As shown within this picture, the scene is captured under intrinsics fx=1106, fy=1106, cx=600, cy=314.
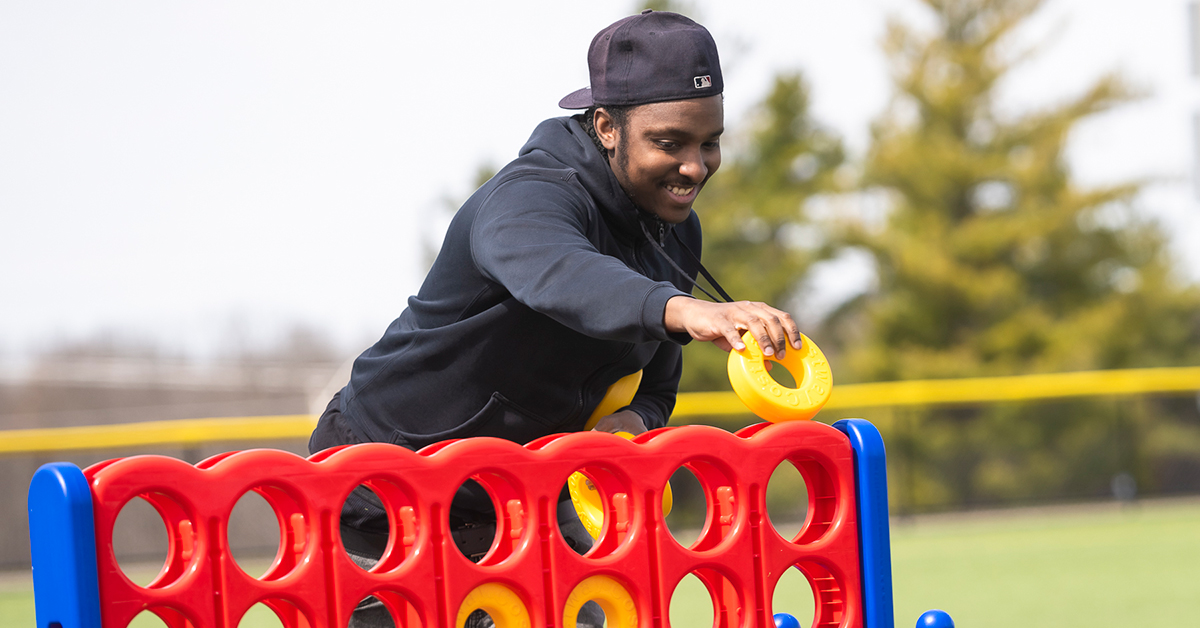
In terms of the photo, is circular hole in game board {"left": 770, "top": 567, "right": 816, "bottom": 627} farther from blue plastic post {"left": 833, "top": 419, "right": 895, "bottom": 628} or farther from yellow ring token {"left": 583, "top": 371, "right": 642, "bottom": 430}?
blue plastic post {"left": 833, "top": 419, "right": 895, "bottom": 628}

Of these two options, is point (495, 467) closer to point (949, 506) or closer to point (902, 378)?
point (949, 506)

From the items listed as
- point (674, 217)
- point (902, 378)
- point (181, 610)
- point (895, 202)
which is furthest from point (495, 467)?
point (895, 202)

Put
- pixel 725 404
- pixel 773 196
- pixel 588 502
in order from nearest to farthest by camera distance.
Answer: pixel 588 502
pixel 725 404
pixel 773 196

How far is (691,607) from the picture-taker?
21.5 ft

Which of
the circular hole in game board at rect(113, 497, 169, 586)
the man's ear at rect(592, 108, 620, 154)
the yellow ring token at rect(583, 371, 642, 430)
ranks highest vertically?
the man's ear at rect(592, 108, 620, 154)

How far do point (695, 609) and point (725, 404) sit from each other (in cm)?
504

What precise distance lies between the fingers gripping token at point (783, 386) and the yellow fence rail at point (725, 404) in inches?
325

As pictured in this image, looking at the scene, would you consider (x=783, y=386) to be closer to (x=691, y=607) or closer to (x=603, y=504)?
(x=603, y=504)

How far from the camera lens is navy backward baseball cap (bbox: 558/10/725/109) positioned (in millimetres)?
1964

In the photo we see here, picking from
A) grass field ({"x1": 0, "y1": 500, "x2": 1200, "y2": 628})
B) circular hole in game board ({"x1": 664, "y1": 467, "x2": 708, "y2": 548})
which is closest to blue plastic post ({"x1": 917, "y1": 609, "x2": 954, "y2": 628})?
grass field ({"x1": 0, "y1": 500, "x2": 1200, "y2": 628})

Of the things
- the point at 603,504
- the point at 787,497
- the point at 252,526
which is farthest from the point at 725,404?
the point at 603,504

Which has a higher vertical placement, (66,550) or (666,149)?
(666,149)

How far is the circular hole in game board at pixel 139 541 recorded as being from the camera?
9.71 meters

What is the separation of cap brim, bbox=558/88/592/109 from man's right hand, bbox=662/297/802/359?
698 millimetres
